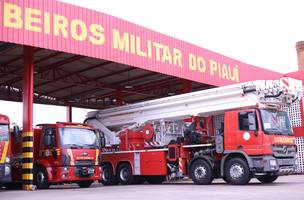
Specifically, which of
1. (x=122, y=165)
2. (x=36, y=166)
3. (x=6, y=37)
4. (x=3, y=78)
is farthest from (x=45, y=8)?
(x=3, y=78)

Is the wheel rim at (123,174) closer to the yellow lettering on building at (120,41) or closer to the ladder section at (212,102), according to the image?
the ladder section at (212,102)

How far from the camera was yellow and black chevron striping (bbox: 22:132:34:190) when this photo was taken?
14.6 meters

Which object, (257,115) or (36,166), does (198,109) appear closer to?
(257,115)

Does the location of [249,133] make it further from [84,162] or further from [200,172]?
[84,162]

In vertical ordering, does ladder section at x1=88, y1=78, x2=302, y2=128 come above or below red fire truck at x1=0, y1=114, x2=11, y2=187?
above

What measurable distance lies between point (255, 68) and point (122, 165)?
10.1 meters

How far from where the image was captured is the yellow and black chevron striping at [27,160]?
48.1 feet

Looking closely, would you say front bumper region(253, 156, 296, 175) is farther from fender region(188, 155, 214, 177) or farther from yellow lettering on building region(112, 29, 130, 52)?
yellow lettering on building region(112, 29, 130, 52)

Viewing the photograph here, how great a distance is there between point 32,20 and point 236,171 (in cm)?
765

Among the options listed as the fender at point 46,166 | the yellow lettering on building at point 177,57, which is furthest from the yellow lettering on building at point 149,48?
the fender at point 46,166

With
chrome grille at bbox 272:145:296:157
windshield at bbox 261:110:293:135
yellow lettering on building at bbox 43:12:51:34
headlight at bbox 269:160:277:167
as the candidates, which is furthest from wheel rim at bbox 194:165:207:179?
yellow lettering on building at bbox 43:12:51:34

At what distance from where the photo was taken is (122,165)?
17.4 meters

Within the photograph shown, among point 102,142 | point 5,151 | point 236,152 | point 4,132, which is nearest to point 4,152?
point 5,151

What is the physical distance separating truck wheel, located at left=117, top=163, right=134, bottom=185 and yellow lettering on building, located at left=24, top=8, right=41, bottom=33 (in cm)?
617
